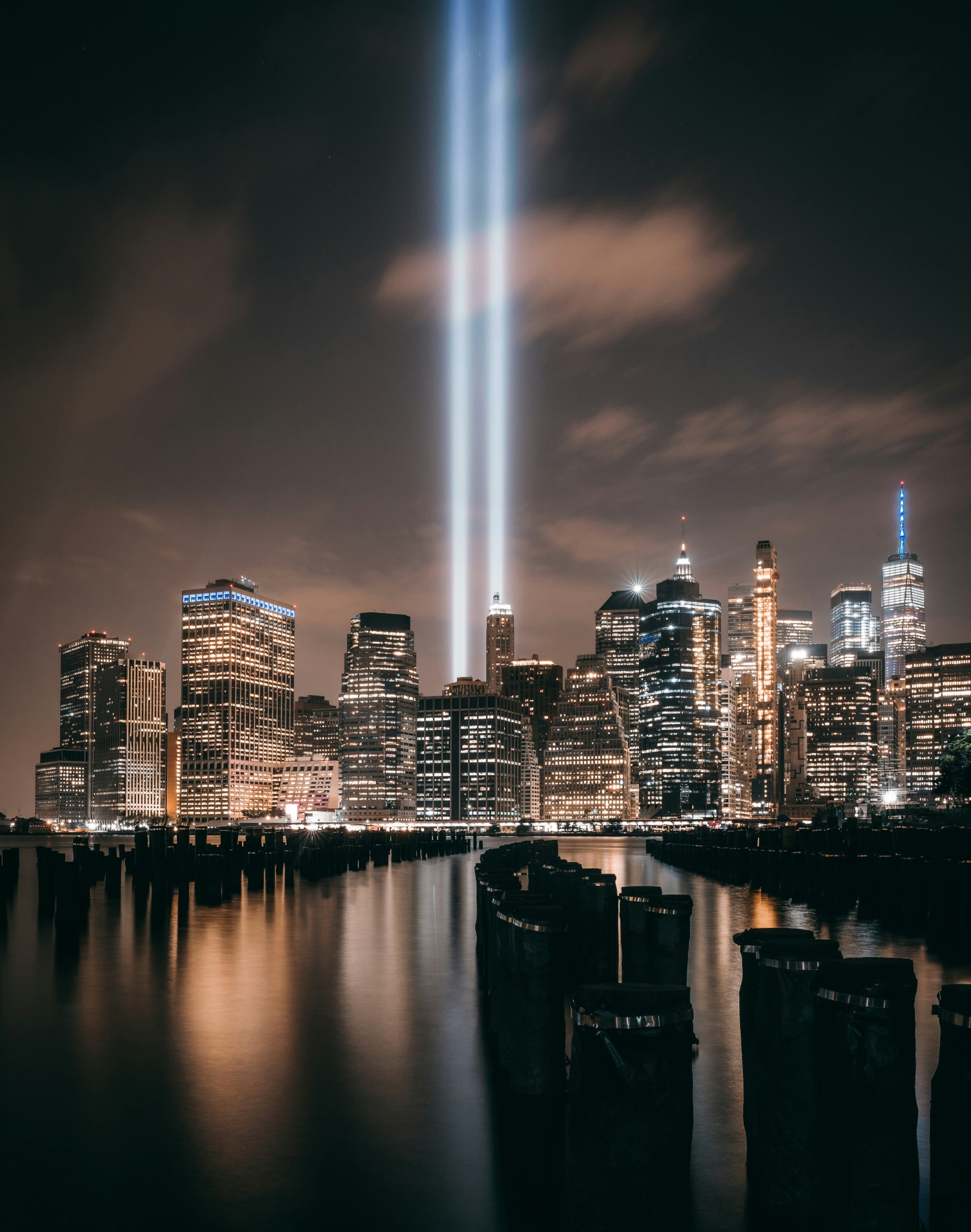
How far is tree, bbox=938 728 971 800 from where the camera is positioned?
96562 mm

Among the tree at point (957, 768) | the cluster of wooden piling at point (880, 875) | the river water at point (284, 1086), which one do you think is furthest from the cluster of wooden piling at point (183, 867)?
the tree at point (957, 768)

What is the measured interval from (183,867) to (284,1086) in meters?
42.9

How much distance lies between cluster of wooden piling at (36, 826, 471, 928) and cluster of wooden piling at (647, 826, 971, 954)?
78.1 ft

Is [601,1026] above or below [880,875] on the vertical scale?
above

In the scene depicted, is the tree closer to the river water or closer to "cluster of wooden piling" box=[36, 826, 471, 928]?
"cluster of wooden piling" box=[36, 826, 471, 928]

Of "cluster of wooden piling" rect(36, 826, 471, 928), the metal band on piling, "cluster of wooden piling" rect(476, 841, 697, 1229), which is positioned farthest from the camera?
"cluster of wooden piling" rect(36, 826, 471, 928)

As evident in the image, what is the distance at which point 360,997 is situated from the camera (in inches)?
874

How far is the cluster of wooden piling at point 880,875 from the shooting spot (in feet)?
92.3

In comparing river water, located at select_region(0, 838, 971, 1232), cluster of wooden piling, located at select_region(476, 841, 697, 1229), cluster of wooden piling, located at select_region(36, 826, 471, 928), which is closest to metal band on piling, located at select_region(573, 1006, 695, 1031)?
cluster of wooden piling, located at select_region(476, 841, 697, 1229)

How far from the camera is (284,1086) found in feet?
48.8

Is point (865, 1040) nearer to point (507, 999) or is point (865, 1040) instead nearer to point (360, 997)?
point (507, 999)

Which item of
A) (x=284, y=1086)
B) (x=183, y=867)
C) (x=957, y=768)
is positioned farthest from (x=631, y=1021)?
(x=957, y=768)

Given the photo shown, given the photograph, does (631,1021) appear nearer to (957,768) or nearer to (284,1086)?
(284,1086)

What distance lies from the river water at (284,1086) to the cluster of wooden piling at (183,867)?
A: 331 inches
